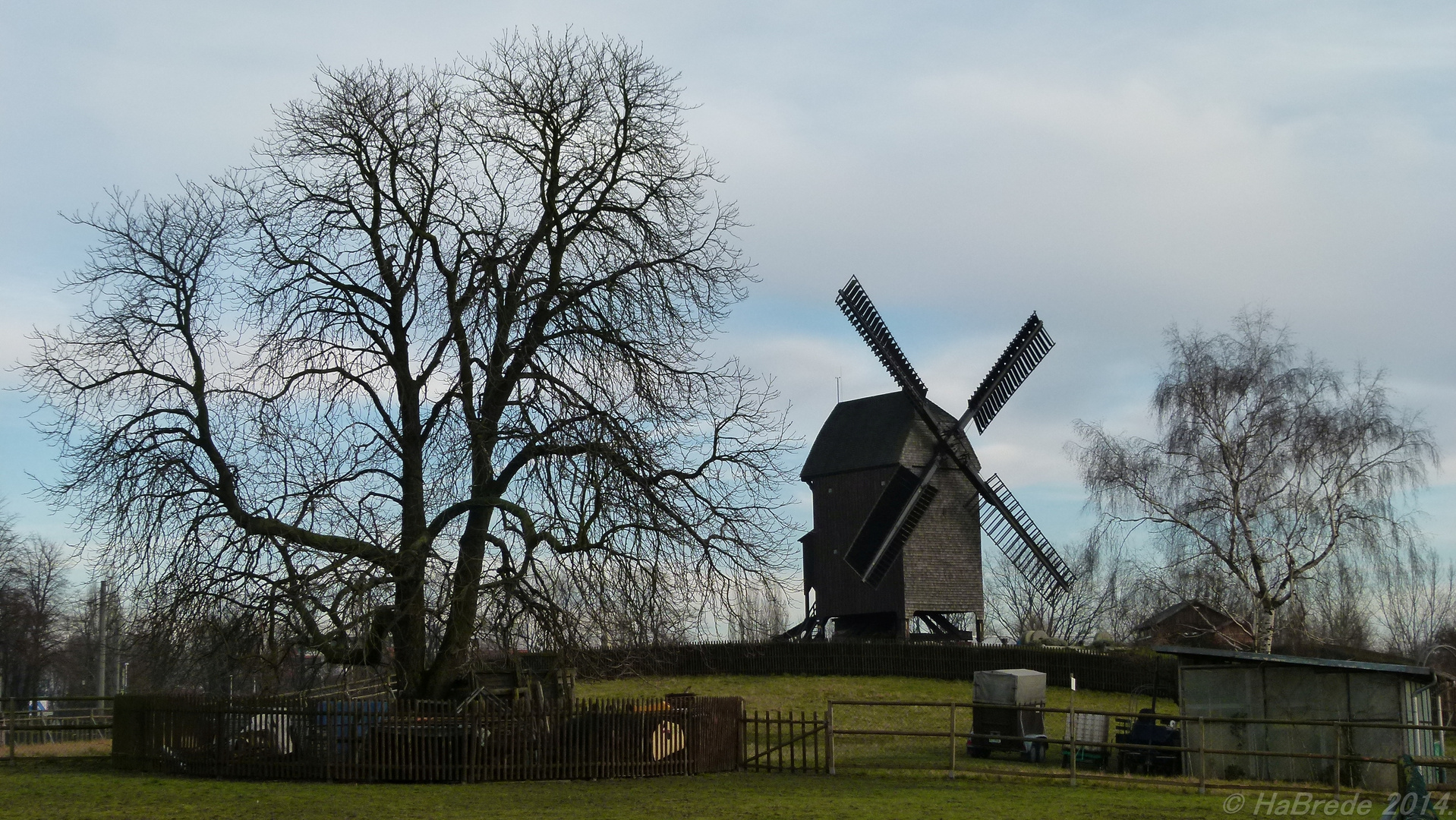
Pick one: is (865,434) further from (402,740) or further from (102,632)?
(402,740)

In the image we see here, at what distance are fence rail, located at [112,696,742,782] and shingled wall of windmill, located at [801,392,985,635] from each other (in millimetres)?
20630

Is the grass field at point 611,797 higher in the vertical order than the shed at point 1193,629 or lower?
lower

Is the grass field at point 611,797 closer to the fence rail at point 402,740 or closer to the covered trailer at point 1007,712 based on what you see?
the fence rail at point 402,740

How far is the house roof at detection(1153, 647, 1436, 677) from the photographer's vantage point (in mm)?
22359

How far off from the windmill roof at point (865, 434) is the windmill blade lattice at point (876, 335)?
776mm

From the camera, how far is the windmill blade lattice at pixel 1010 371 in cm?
4328

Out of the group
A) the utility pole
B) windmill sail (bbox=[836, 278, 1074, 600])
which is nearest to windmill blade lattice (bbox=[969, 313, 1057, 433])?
windmill sail (bbox=[836, 278, 1074, 600])

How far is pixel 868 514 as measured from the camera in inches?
1647

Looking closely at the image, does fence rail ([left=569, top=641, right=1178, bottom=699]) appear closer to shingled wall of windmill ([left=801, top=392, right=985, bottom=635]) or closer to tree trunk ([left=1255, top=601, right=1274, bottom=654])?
shingled wall of windmill ([left=801, top=392, right=985, bottom=635])

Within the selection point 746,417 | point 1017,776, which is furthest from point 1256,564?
Result: point 746,417

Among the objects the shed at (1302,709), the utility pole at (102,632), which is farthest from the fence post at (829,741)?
the utility pole at (102,632)

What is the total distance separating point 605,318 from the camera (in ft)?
69.7

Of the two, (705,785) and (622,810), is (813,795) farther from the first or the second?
(622,810)

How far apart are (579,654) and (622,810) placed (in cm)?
400
